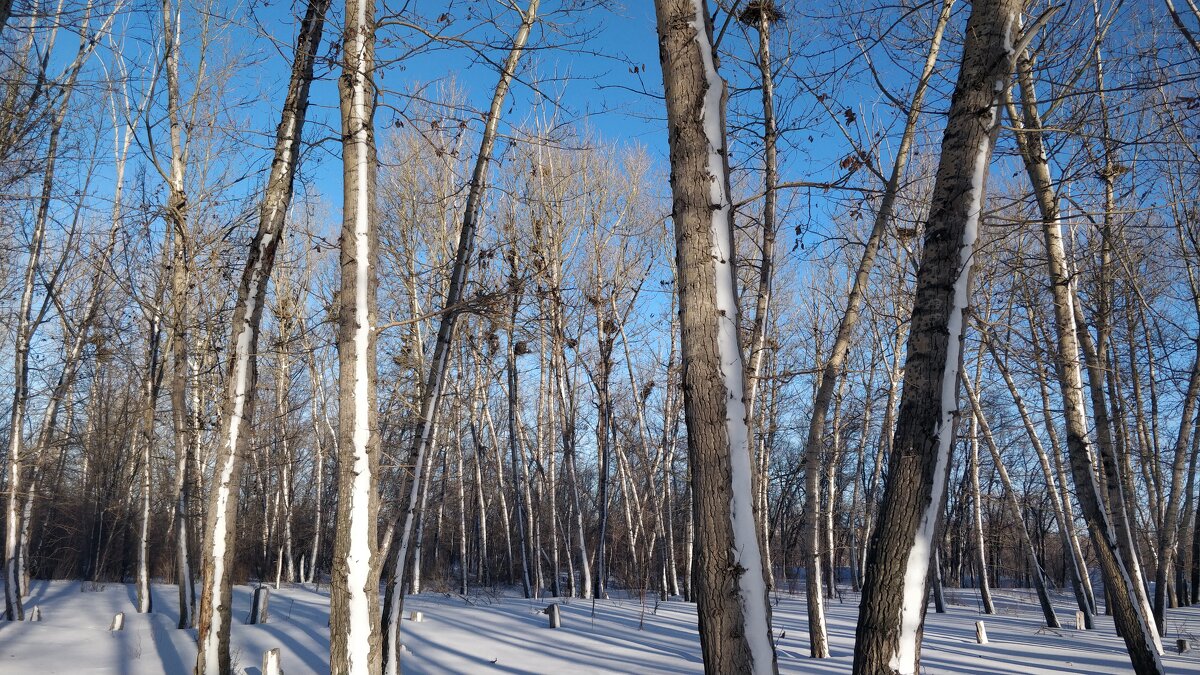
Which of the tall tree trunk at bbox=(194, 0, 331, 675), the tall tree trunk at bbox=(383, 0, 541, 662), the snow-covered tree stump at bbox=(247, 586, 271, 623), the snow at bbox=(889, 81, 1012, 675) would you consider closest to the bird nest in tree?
the tall tree trunk at bbox=(383, 0, 541, 662)

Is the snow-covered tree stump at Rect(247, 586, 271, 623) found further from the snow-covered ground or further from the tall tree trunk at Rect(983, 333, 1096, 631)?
the tall tree trunk at Rect(983, 333, 1096, 631)

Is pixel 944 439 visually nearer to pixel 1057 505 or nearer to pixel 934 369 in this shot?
pixel 934 369

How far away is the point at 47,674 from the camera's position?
651cm

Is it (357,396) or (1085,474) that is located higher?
(357,396)

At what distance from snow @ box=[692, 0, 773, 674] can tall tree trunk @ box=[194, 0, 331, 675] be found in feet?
11.0

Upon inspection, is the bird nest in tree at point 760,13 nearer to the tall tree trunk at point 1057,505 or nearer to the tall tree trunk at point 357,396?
the tall tree trunk at point 357,396

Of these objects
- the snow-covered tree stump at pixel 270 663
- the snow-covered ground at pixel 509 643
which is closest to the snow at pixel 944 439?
the snow-covered tree stump at pixel 270 663

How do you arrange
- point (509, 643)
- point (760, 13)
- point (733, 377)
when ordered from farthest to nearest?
1. point (509, 643)
2. point (760, 13)
3. point (733, 377)

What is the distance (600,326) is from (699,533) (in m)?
12.7

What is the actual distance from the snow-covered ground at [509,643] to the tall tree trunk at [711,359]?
183 inches

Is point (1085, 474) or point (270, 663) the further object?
point (1085, 474)

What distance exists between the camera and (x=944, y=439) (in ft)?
10.5

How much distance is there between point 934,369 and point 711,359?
106 cm

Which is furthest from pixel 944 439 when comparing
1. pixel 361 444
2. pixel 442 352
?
pixel 442 352
